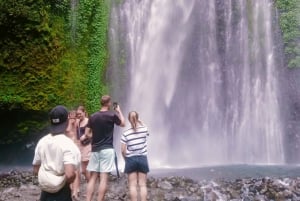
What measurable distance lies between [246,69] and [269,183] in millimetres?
9996

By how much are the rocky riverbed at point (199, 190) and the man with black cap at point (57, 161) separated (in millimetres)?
4679

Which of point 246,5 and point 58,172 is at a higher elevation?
point 246,5

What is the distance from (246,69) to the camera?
1902 cm

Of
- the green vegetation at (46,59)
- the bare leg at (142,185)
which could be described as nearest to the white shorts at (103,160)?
the bare leg at (142,185)

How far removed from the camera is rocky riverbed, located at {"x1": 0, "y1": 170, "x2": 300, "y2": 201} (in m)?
9.14

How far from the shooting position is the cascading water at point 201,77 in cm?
1791

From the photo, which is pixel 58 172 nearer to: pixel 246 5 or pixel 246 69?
pixel 246 69

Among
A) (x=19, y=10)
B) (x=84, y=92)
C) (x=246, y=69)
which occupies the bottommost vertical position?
(x=84, y=92)

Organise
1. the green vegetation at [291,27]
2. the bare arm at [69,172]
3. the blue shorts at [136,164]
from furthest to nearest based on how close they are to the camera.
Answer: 1. the green vegetation at [291,27]
2. the blue shorts at [136,164]
3. the bare arm at [69,172]

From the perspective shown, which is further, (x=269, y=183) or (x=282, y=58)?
(x=282, y=58)

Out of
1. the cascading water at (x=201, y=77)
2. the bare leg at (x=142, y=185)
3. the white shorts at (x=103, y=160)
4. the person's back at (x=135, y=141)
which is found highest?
the cascading water at (x=201, y=77)

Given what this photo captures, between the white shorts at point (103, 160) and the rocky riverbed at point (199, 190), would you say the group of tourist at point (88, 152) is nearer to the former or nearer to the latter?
the white shorts at point (103, 160)

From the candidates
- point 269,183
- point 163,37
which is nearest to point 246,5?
point 163,37

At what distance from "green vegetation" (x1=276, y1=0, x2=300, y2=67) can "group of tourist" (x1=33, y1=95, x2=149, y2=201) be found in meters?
13.1
